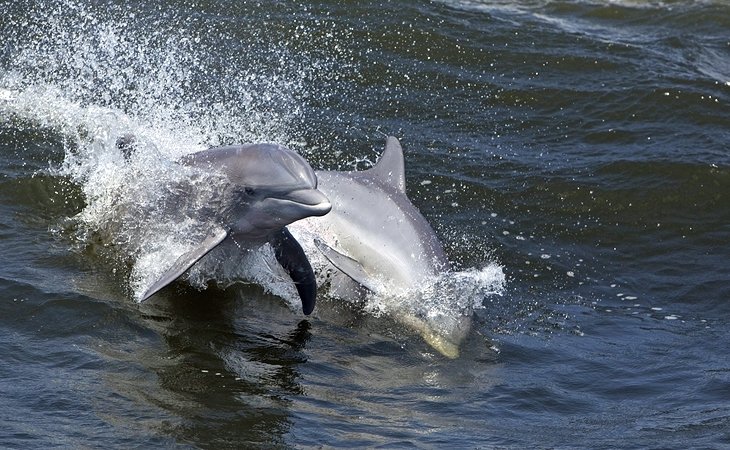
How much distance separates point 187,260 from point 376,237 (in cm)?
217

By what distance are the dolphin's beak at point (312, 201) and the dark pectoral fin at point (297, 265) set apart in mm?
794

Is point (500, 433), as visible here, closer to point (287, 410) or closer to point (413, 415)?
point (413, 415)

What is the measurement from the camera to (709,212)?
14188mm

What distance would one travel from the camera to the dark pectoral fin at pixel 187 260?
9.60 m

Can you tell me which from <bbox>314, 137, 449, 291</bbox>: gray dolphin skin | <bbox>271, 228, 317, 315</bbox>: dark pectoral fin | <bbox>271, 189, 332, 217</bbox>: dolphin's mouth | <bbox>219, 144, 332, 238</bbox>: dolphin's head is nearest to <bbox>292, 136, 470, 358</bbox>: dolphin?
<bbox>314, 137, 449, 291</bbox>: gray dolphin skin

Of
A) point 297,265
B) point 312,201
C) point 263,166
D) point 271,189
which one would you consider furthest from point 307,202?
point 297,265

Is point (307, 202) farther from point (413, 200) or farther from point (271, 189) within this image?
point (413, 200)

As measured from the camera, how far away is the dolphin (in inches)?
431

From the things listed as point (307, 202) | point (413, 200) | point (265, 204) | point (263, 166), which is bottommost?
point (413, 200)

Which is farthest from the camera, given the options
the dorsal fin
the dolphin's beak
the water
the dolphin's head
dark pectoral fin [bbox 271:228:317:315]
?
the dorsal fin

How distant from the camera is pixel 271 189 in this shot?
31.7 ft

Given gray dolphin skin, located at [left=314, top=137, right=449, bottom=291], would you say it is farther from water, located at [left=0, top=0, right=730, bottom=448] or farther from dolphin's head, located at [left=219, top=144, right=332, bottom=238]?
dolphin's head, located at [left=219, top=144, right=332, bottom=238]

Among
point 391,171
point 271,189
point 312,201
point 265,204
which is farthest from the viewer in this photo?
point 391,171

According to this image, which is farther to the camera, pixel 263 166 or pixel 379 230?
pixel 379 230
